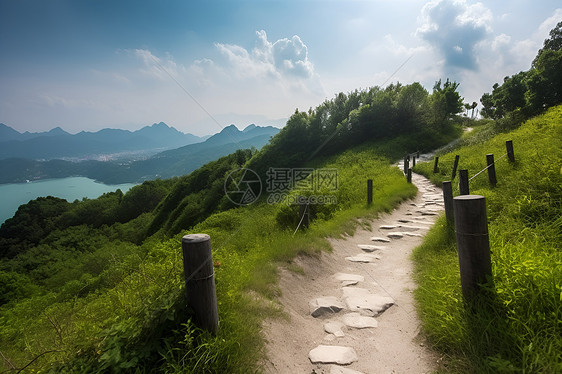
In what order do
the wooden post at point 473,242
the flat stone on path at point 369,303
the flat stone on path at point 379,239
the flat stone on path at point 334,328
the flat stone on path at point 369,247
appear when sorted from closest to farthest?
the wooden post at point 473,242 < the flat stone on path at point 334,328 < the flat stone on path at point 369,303 < the flat stone on path at point 369,247 < the flat stone on path at point 379,239

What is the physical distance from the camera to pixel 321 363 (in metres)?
2.97

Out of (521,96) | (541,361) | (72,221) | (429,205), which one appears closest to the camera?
(541,361)

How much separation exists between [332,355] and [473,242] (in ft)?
6.58

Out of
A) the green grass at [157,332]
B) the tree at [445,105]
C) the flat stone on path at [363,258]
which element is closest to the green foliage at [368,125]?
the tree at [445,105]

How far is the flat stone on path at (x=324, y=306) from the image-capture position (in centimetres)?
407

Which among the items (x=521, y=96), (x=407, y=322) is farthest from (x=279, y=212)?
(x=521, y=96)

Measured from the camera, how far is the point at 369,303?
13.7ft

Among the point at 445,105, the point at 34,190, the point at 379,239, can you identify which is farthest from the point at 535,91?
the point at 34,190

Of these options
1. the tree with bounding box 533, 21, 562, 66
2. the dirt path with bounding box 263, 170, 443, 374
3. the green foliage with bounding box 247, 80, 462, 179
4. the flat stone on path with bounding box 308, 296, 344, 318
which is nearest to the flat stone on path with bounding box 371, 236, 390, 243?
the dirt path with bounding box 263, 170, 443, 374

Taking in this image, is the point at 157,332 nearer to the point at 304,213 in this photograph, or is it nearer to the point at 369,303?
the point at 369,303

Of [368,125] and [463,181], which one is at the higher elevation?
[368,125]

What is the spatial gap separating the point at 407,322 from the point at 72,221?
76.0m

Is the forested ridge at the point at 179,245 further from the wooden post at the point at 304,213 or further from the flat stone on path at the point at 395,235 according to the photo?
the flat stone on path at the point at 395,235

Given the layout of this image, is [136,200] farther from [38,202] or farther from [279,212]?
[279,212]
